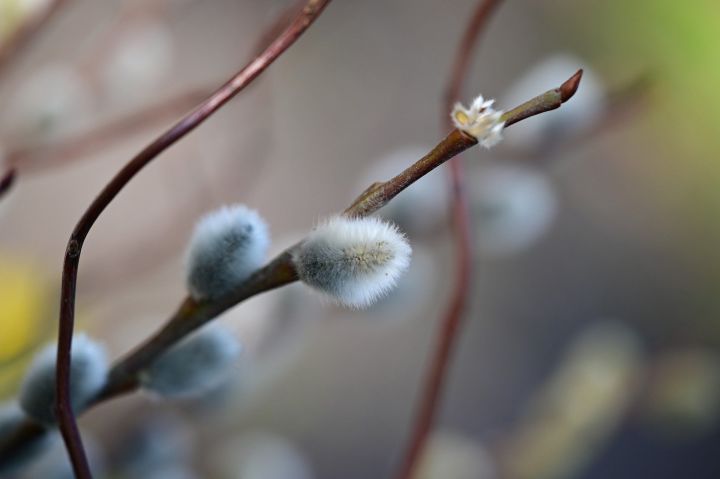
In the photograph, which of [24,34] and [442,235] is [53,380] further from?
[442,235]

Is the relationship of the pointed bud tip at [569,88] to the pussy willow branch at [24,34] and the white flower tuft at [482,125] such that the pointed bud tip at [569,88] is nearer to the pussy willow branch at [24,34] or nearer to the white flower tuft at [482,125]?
the white flower tuft at [482,125]

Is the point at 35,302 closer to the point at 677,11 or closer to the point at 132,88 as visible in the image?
the point at 132,88

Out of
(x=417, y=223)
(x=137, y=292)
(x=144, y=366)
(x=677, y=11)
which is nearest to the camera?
(x=144, y=366)

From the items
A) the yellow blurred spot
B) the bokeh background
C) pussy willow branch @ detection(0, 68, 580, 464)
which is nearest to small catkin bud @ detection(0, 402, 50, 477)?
Result: pussy willow branch @ detection(0, 68, 580, 464)

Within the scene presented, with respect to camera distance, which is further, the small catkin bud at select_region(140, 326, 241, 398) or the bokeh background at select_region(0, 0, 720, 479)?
the bokeh background at select_region(0, 0, 720, 479)

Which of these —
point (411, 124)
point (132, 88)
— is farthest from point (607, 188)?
point (132, 88)

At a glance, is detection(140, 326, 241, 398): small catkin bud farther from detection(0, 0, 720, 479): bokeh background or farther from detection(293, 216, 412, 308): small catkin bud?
detection(0, 0, 720, 479): bokeh background
